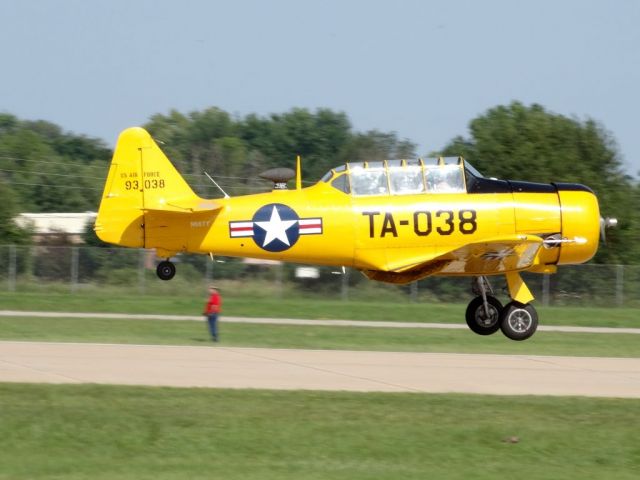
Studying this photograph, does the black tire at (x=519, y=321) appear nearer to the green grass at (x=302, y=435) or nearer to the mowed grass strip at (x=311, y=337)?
the green grass at (x=302, y=435)

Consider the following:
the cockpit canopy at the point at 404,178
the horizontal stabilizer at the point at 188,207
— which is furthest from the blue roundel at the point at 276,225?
the cockpit canopy at the point at 404,178

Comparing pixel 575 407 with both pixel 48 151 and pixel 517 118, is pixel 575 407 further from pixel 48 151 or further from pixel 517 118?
pixel 48 151

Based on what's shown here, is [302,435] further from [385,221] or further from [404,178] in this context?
[404,178]

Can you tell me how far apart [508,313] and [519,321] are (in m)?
0.23

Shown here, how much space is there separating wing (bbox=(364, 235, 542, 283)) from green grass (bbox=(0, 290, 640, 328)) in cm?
1390

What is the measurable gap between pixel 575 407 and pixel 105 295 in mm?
25378

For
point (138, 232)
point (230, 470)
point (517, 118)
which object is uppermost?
point (517, 118)

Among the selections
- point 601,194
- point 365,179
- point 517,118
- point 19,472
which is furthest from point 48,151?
point 19,472

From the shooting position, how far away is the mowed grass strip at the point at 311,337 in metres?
25.7

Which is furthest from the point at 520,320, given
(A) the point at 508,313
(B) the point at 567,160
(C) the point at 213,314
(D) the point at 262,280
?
(B) the point at 567,160

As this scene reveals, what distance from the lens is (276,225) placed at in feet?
63.3

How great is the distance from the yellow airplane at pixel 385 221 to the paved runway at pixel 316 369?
193cm

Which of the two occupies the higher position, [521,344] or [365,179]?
[365,179]

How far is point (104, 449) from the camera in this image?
1420 cm
